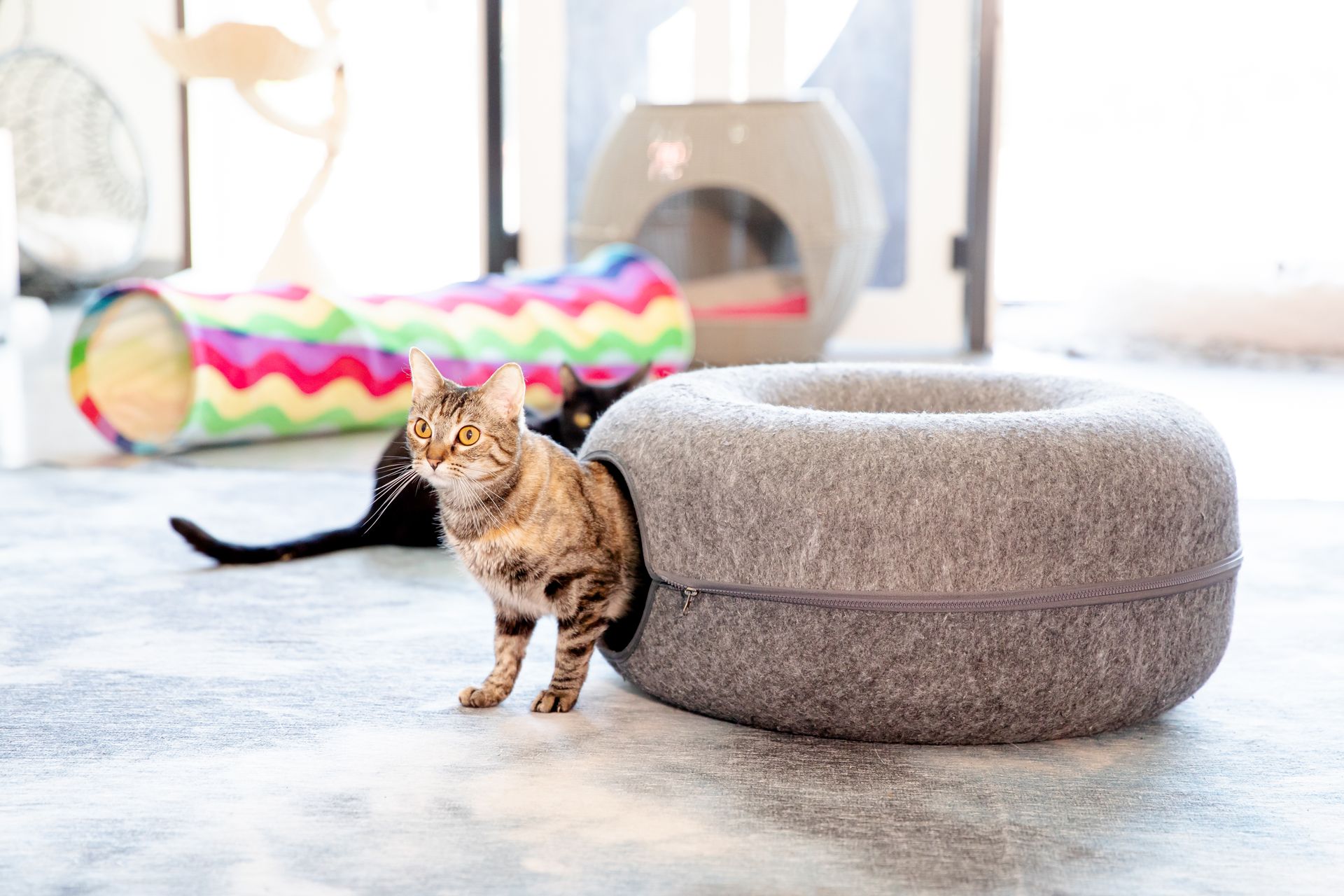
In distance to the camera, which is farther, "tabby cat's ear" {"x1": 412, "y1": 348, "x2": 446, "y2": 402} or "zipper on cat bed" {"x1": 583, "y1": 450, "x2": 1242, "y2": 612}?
"tabby cat's ear" {"x1": 412, "y1": 348, "x2": 446, "y2": 402}

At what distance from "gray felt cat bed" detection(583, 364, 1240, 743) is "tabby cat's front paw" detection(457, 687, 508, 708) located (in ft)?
0.73

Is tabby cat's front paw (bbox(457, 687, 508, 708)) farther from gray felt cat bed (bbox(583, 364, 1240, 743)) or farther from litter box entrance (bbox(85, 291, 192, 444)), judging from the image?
litter box entrance (bbox(85, 291, 192, 444))

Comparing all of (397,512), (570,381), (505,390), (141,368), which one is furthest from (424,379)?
(141,368)

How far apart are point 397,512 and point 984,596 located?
1229 millimetres

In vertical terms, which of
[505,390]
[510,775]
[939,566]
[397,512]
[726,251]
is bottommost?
[510,775]

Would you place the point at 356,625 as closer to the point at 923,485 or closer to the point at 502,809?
the point at 502,809

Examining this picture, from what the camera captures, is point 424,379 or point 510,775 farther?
point 424,379

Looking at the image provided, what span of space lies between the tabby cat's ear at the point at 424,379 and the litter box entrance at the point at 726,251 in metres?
2.78

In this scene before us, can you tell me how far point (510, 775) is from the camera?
1431 mm

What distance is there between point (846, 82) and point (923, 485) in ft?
12.0

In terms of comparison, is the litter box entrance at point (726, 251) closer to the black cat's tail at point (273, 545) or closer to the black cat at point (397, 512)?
the black cat at point (397, 512)

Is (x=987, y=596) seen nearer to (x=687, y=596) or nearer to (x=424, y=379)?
(x=687, y=596)

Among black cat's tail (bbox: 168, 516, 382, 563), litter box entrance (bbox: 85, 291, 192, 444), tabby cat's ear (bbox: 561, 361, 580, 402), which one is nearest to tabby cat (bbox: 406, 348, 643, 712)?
black cat's tail (bbox: 168, 516, 382, 563)

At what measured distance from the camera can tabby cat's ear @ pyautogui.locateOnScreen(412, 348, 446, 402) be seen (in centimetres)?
152
